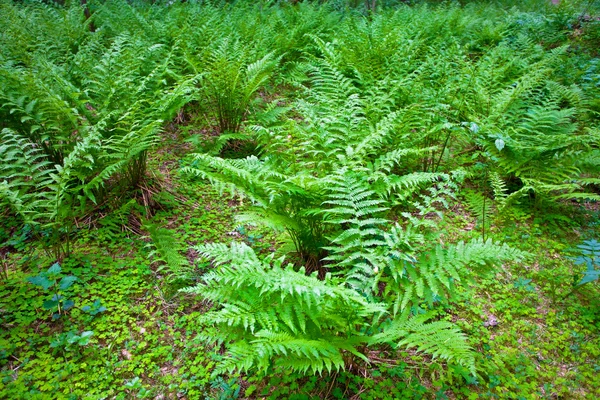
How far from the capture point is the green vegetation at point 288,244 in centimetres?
220

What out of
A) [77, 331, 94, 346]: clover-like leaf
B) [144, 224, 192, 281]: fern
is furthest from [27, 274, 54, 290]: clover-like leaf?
[144, 224, 192, 281]: fern

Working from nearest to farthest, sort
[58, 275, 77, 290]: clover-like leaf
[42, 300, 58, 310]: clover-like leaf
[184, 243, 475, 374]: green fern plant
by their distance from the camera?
[184, 243, 475, 374]: green fern plant < [42, 300, 58, 310]: clover-like leaf < [58, 275, 77, 290]: clover-like leaf

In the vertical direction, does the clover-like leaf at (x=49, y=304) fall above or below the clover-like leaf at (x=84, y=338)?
above

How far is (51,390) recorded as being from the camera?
2.19m

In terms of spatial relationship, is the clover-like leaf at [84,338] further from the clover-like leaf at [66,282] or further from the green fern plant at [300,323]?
the green fern plant at [300,323]

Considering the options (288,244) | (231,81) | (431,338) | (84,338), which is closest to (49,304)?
(84,338)

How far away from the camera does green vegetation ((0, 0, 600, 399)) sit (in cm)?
220

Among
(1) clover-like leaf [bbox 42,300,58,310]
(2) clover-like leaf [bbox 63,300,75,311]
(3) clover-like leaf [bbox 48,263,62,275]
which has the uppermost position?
(3) clover-like leaf [bbox 48,263,62,275]

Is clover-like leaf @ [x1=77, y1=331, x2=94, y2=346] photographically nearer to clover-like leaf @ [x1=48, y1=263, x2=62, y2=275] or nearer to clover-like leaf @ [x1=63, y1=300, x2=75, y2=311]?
clover-like leaf @ [x1=63, y1=300, x2=75, y2=311]

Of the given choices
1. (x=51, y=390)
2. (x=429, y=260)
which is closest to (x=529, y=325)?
(x=429, y=260)

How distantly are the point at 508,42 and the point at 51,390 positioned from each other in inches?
332

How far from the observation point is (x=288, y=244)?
3.14 meters

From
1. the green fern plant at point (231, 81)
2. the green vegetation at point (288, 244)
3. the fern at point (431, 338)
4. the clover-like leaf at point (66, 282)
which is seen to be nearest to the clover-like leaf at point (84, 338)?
the green vegetation at point (288, 244)

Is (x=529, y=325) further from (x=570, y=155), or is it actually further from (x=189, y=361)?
(x=189, y=361)
